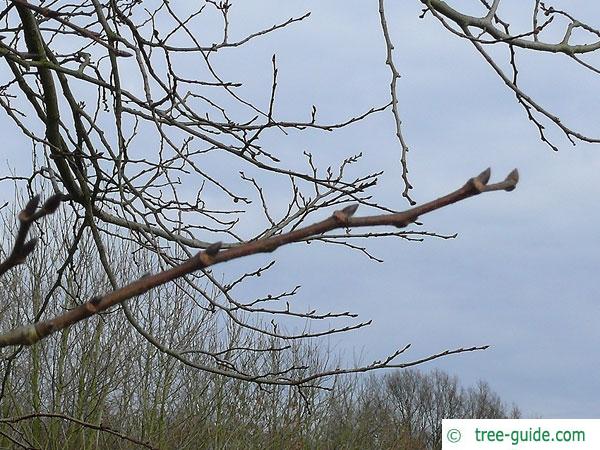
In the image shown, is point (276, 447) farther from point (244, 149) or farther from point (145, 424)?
point (244, 149)

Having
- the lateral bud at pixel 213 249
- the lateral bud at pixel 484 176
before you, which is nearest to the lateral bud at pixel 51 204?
the lateral bud at pixel 213 249

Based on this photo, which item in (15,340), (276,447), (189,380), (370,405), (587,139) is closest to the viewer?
(15,340)

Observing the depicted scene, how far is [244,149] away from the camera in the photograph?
2.90 m

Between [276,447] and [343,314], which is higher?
[276,447]

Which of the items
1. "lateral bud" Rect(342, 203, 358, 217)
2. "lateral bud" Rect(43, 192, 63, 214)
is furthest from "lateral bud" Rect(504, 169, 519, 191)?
"lateral bud" Rect(43, 192, 63, 214)

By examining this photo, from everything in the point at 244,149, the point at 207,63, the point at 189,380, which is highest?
the point at 189,380

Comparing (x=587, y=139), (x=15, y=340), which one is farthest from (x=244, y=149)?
(x=15, y=340)

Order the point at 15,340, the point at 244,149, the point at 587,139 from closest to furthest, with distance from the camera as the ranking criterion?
the point at 15,340
the point at 587,139
the point at 244,149

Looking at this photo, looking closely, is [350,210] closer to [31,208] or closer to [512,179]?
[512,179]

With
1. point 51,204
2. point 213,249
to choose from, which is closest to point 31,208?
point 51,204

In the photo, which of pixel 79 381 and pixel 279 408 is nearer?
pixel 79 381

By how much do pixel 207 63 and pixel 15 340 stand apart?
7.88 ft

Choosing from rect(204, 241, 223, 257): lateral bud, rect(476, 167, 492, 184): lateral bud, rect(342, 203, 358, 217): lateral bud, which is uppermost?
rect(476, 167, 492, 184): lateral bud

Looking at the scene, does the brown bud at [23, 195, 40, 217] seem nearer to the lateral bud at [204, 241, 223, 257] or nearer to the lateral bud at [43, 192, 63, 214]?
the lateral bud at [43, 192, 63, 214]
